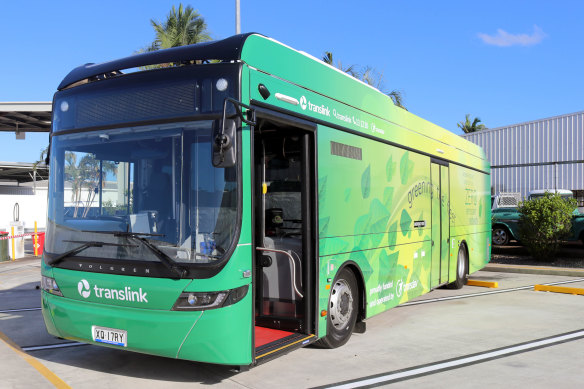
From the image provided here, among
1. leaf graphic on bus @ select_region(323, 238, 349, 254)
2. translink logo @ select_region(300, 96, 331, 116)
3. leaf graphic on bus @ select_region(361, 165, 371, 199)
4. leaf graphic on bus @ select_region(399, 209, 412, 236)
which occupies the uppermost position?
translink logo @ select_region(300, 96, 331, 116)

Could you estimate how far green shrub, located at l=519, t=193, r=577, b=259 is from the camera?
15414 mm

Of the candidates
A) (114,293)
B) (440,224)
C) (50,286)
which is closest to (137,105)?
(114,293)

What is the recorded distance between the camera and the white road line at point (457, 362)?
207 inches

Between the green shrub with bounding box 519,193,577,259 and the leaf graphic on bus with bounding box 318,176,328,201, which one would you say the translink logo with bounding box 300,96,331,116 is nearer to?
the leaf graphic on bus with bounding box 318,176,328,201

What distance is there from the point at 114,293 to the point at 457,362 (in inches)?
146

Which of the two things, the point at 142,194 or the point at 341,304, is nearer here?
the point at 142,194

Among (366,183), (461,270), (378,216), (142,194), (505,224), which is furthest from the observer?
(505,224)

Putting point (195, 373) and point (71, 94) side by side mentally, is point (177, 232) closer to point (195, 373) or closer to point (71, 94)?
point (195, 373)

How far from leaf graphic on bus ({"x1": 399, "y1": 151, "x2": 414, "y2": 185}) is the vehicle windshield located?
13.5 feet

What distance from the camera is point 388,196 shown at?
7680 millimetres

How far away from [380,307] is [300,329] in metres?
1.79

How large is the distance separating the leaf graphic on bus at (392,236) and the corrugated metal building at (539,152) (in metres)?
18.3

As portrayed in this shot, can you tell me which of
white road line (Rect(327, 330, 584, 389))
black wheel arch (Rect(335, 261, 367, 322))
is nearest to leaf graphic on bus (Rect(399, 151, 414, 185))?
black wheel arch (Rect(335, 261, 367, 322))

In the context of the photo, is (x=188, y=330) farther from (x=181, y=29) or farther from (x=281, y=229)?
(x=181, y=29)
